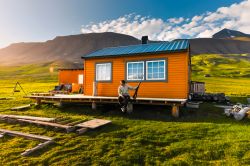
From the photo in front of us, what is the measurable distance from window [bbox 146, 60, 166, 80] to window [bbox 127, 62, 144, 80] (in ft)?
1.42

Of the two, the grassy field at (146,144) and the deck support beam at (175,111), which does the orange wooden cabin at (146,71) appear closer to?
the deck support beam at (175,111)

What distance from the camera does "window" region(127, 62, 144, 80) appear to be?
15.1 meters

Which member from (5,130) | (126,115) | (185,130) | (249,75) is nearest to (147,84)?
(126,115)

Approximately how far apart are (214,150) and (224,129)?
2474 millimetres

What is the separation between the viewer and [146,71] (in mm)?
14938

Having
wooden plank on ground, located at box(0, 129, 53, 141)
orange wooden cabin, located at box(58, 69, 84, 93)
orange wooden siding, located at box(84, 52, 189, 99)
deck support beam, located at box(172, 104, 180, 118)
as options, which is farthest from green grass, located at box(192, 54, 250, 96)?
wooden plank on ground, located at box(0, 129, 53, 141)

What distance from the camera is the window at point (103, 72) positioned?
16.3 m

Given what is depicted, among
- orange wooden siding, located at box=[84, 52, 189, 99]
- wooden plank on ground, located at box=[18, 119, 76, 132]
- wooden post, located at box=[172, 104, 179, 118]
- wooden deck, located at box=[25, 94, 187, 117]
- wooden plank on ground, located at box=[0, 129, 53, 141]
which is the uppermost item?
orange wooden siding, located at box=[84, 52, 189, 99]

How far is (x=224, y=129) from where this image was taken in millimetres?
9633

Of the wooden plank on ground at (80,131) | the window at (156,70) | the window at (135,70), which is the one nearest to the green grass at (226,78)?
the window at (156,70)

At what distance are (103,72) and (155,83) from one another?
4054 mm

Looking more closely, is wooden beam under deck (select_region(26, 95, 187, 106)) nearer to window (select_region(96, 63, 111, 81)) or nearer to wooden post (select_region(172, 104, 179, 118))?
wooden post (select_region(172, 104, 179, 118))

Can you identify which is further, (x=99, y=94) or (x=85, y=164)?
(x=99, y=94)

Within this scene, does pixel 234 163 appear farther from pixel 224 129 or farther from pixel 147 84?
pixel 147 84
